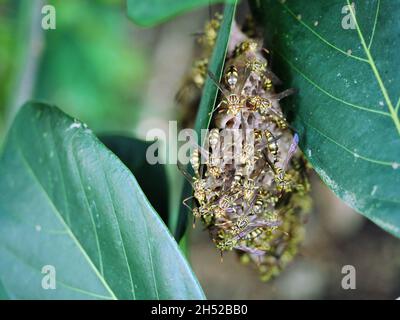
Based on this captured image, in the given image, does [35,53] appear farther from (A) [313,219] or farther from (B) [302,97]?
(A) [313,219]

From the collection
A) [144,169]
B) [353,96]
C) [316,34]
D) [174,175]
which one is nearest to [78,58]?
[174,175]

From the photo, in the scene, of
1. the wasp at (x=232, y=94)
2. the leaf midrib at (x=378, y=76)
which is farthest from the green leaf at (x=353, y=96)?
the wasp at (x=232, y=94)

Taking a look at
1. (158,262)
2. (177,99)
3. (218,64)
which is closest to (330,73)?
(218,64)

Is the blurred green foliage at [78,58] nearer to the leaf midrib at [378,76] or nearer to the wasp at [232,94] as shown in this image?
the wasp at [232,94]

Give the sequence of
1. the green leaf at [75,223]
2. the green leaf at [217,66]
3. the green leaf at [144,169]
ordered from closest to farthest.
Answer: the green leaf at [217,66]
the green leaf at [75,223]
the green leaf at [144,169]

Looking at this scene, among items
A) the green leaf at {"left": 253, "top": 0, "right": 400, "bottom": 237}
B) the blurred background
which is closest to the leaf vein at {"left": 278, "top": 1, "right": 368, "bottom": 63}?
the green leaf at {"left": 253, "top": 0, "right": 400, "bottom": 237}
